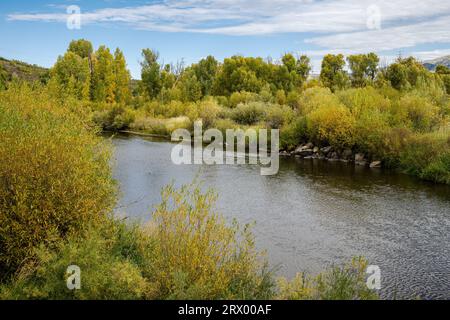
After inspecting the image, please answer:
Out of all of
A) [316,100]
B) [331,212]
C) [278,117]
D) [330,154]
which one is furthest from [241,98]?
[331,212]

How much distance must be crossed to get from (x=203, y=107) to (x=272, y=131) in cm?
1176

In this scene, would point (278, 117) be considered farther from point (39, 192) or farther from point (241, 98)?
point (39, 192)

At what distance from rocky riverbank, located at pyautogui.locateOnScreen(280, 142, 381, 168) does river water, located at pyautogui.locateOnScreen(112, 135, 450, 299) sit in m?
1.40

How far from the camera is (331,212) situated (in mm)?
18734

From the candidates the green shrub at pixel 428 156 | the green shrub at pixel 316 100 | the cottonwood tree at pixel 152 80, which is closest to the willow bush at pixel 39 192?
the green shrub at pixel 428 156

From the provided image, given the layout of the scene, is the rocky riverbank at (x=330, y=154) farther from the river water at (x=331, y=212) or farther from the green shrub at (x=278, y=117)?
the green shrub at (x=278, y=117)

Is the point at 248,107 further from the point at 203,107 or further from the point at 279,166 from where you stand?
the point at 279,166

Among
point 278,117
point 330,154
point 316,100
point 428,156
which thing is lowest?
point 330,154

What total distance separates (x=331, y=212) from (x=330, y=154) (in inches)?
630

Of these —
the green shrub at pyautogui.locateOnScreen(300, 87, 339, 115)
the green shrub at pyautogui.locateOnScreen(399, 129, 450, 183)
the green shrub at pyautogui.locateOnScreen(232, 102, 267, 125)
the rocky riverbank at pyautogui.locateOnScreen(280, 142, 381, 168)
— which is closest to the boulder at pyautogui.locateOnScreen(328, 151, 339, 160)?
the rocky riverbank at pyautogui.locateOnScreen(280, 142, 381, 168)

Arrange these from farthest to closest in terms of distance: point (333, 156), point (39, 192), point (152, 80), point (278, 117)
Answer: point (152, 80) < point (278, 117) < point (333, 156) < point (39, 192)

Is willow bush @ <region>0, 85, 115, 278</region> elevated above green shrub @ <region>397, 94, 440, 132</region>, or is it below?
below

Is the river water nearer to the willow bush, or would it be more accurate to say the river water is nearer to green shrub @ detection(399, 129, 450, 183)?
green shrub @ detection(399, 129, 450, 183)

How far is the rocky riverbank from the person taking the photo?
3147 cm
